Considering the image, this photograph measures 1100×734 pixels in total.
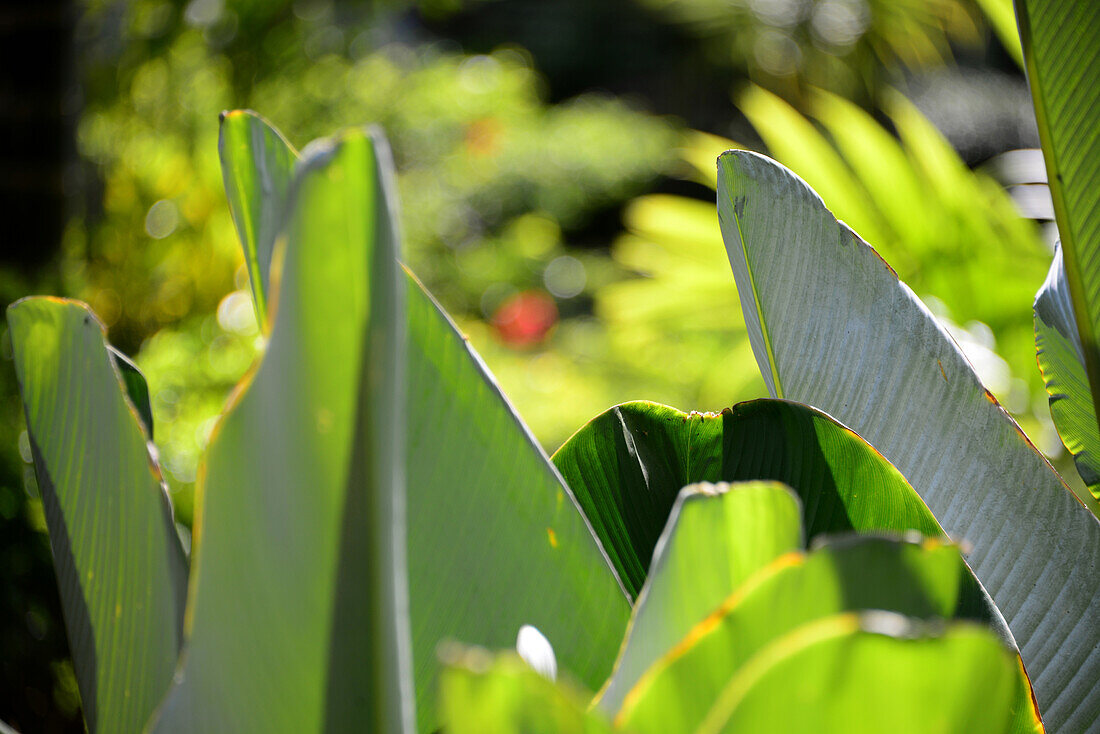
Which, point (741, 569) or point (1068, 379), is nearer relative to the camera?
point (741, 569)

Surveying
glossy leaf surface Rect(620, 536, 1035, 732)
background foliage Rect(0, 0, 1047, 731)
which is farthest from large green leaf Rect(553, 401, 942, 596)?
background foliage Rect(0, 0, 1047, 731)

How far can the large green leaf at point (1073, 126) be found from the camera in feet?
0.84

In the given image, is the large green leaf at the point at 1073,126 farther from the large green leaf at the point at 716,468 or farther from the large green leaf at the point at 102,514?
the large green leaf at the point at 102,514

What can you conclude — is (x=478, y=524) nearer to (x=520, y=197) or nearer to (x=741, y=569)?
(x=741, y=569)

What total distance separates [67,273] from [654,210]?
1.48 meters

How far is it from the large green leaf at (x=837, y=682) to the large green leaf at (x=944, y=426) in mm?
145

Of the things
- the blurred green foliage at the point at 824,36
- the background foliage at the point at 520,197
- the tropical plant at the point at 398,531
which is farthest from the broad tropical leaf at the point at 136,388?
the blurred green foliage at the point at 824,36

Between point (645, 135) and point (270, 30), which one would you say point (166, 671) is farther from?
point (645, 135)

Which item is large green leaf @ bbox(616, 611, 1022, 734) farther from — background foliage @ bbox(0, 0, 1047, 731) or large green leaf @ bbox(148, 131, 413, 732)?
background foliage @ bbox(0, 0, 1047, 731)

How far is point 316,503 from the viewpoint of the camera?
5.4 inches

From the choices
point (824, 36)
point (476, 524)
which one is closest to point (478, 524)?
point (476, 524)

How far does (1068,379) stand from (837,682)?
8.6 inches

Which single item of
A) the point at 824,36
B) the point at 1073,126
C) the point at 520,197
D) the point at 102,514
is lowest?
the point at 520,197

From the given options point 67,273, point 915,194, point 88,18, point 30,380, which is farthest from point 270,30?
point 30,380
